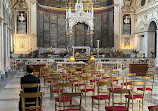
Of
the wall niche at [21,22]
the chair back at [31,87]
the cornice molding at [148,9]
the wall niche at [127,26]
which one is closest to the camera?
the chair back at [31,87]

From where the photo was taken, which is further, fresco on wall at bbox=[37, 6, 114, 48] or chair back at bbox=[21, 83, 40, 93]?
fresco on wall at bbox=[37, 6, 114, 48]

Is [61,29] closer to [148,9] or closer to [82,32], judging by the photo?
[82,32]

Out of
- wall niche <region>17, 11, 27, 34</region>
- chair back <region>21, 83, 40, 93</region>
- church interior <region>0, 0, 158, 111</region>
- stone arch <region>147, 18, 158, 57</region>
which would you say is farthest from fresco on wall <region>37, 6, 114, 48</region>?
chair back <region>21, 83, 40, 93</region>

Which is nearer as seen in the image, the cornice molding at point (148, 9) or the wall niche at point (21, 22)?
the cornice molding at point (148, 9)

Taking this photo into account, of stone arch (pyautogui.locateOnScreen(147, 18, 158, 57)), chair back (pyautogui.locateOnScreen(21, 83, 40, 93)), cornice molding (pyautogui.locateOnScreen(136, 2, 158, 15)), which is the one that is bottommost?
chair back (pyautogui.locateOnScreen(21, 83, 40, 93))

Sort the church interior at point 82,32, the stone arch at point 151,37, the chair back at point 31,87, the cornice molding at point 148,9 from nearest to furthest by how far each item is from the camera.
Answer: the chair back at point 31,87 < the cornice molding at point 148,9 < the church interior at point 82,32 < the stone arch at point 151,37

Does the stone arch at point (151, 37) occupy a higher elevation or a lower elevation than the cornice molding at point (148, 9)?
lower

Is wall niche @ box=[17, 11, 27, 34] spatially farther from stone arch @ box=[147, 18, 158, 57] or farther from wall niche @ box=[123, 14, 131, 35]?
stone arch @ box=[147, 18, 158, 57]

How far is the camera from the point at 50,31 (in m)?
32.1

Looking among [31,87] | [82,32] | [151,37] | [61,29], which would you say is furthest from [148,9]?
[31,87]

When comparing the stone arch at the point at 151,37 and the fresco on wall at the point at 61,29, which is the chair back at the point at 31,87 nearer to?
the stone arch at the point at 151,37

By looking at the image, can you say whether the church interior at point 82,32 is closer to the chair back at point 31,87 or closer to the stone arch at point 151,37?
the stone arch at point 151,37

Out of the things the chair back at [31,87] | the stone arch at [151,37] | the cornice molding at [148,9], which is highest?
the cornice molding at [148,9]

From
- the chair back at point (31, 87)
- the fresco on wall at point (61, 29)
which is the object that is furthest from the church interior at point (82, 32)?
the chair back at point (31, 87)
